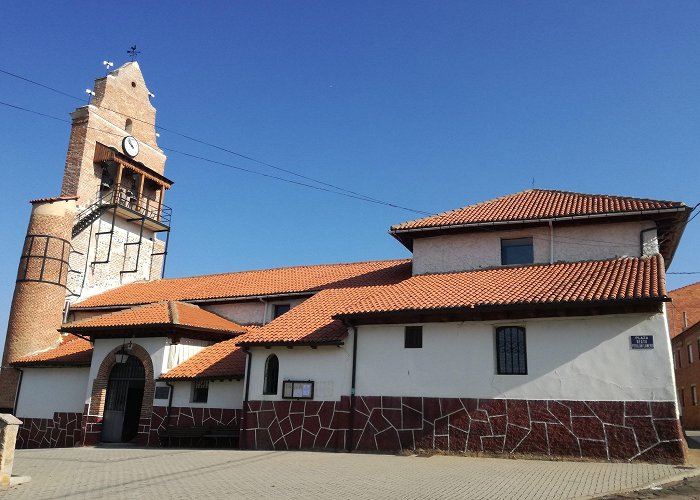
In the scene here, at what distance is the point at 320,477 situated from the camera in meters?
11.1

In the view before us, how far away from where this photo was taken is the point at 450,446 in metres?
14.6

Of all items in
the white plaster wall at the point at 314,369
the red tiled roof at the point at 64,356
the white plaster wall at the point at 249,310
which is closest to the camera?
the white plaster wall at the point at 314,369

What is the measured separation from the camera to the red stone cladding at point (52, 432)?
71.7 feet

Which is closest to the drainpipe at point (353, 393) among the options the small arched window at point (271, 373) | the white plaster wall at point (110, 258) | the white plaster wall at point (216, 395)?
the small arched window at point (271, 373)

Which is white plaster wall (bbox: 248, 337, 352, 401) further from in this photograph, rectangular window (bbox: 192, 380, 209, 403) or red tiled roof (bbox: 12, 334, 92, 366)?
red tiled roof (bbox: 12, 334, 92, 366)

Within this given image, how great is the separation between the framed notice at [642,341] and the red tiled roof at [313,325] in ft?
24.5

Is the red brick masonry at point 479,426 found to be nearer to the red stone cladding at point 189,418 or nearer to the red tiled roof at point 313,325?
the red tiled roof at point 313,325

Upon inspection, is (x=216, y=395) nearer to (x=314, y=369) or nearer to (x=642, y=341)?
(x=314, y=369)

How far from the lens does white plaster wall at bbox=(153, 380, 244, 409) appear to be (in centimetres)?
1888

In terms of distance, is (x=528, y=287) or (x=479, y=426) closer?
(x=479, y=426)

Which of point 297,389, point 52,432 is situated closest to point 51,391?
point 52,432

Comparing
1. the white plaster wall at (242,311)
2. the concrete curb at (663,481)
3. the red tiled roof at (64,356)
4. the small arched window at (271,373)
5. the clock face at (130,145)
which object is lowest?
the concrete curb at (663,481)

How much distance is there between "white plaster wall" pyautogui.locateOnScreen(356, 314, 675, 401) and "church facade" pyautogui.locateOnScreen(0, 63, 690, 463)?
0.11 ft

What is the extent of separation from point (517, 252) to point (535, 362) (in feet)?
16.1
